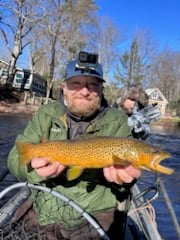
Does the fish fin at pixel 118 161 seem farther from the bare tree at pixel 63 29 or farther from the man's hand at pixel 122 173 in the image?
the bare tree at pixel 63 29

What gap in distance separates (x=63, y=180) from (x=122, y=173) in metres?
0.62

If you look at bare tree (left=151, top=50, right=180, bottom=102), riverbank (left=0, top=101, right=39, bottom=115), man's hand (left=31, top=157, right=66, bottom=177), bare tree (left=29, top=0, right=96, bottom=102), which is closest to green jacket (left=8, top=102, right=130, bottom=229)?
man's hand (left=31, top=157, right=66, bottom=177)

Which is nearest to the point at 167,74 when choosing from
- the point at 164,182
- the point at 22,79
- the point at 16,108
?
the point at 22,79

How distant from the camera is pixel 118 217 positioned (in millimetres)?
3730

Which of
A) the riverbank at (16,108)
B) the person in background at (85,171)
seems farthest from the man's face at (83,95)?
the riverbank at (16,108)

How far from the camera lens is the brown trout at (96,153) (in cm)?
296

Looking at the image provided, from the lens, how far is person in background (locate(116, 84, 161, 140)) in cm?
562

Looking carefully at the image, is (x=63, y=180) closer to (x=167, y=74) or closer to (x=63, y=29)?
(x=63, y=29)

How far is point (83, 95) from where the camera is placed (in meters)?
3.50

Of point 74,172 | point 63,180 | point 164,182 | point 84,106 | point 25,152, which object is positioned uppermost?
point 84,106

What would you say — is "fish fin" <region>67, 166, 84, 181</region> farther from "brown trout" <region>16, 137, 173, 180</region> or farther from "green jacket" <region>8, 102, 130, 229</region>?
"green jacket" <region>8, 102, 130, 229</region>

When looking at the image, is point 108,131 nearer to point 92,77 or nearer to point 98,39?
point 92,77

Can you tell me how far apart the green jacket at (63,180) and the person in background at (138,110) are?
193cm

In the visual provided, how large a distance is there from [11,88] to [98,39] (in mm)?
27686
